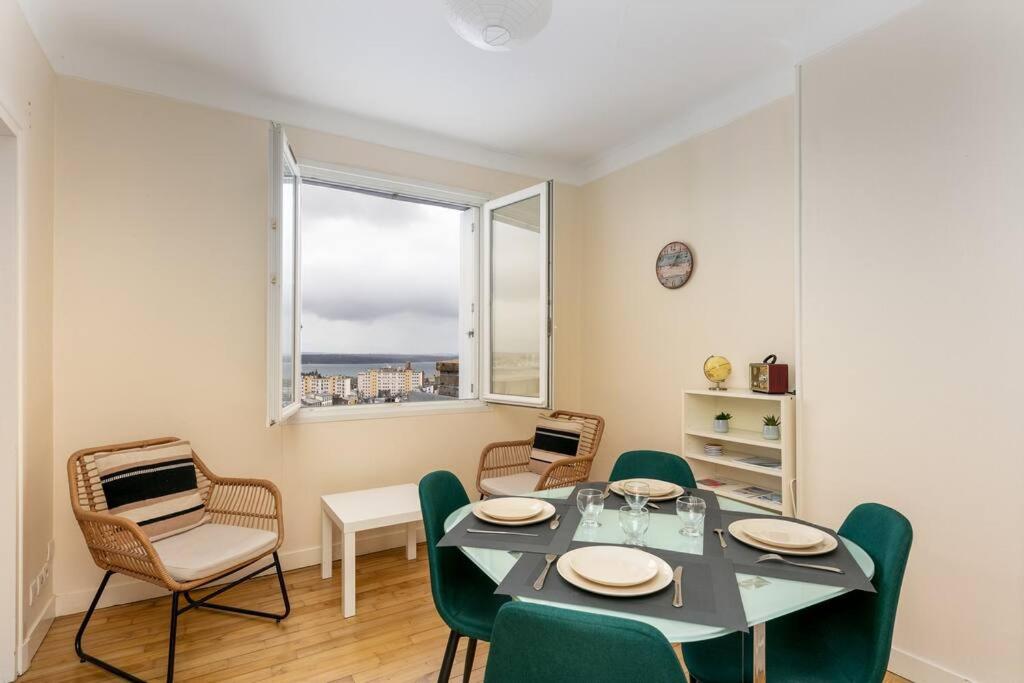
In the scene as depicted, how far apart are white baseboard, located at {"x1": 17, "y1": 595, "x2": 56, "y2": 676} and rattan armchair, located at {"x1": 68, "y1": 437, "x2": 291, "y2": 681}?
0.54ft

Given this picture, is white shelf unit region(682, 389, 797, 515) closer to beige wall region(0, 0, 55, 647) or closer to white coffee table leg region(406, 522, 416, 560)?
white coffee table leg region(406, 522, 416, 560)

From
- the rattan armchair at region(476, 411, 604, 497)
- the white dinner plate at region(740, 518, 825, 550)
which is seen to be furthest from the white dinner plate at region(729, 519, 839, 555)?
the rattan armchair at region(476, 411, 604, 497)

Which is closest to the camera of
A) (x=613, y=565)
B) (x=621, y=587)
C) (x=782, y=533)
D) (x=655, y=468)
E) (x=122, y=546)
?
(x=621, y=587)

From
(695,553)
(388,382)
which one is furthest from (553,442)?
(695,553)

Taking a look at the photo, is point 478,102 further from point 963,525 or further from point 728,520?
point 963,525

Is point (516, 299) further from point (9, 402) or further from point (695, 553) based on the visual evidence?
point (9, 402)

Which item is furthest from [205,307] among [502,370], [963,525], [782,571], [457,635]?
[963,525]

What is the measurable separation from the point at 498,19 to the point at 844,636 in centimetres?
213

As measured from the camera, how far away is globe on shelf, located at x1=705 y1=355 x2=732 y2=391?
2.96 metres

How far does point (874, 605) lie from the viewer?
4.78 ft

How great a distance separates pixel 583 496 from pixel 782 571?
56 cm

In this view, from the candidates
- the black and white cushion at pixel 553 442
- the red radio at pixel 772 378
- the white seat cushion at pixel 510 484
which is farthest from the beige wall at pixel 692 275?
the white seat cushion at pixel 510 484

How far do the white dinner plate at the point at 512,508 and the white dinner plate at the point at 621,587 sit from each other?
1.24 feet

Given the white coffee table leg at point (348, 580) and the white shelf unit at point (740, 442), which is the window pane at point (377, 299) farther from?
the white shelf unit at point (740, 442)
